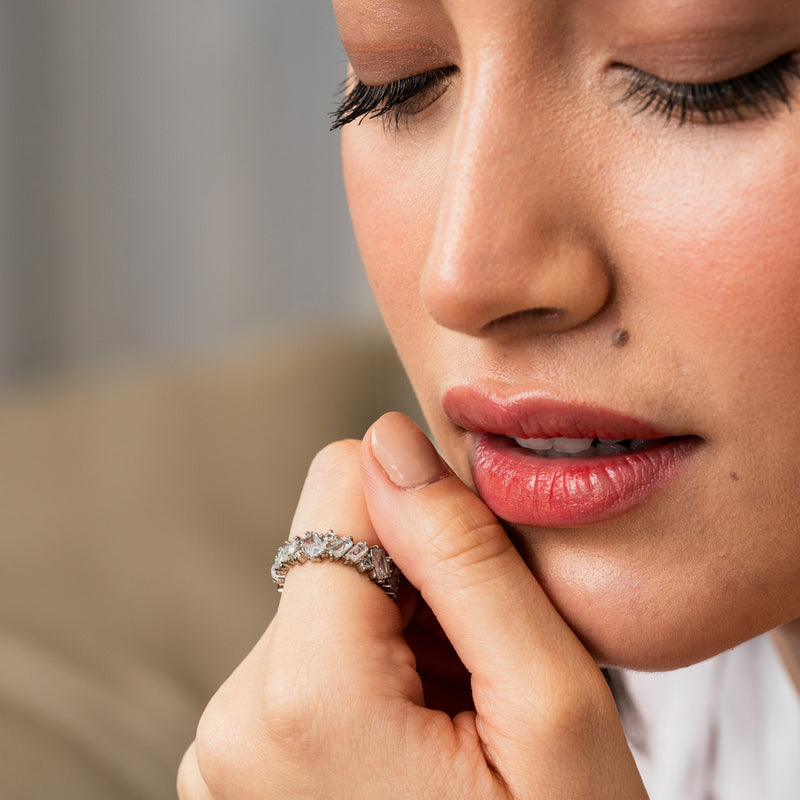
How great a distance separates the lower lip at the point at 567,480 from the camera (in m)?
0.66

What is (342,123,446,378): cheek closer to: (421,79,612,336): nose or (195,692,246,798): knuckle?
(421,79,612,336): nose

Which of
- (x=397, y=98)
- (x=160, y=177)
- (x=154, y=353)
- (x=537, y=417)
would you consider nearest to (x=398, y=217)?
(x=397, y=98)

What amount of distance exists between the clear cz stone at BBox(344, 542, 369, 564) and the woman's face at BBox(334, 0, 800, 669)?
121 millimetres

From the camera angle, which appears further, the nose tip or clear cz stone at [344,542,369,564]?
clear cz stone at [344,542,369,564]

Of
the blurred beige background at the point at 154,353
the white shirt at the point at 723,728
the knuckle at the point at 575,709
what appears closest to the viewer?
the knuckle at the point at 575,709

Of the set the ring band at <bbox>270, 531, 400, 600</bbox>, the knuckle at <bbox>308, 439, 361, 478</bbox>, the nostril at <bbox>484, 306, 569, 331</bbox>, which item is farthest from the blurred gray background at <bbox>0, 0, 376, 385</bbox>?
the nostril at <bbox>484, 306, 569, 331</bbox>

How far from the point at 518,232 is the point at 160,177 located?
90.8 inches

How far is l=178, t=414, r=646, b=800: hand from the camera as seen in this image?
0.69m

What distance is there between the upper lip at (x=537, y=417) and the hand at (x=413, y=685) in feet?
0.18

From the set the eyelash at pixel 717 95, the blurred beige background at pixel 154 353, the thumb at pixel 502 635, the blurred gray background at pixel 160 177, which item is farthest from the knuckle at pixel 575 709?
the blurred gray background at pixel 160 177

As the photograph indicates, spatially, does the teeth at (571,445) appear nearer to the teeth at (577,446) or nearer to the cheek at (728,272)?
the teeth at (577,446)

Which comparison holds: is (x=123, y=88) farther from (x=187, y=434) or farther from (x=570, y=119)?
(x=570, y=119)

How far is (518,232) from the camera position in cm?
63

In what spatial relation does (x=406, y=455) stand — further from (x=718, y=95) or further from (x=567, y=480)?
(x=718, y=95)
